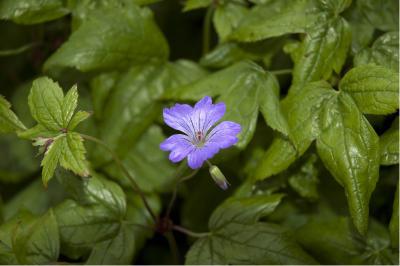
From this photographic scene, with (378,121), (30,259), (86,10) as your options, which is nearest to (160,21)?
(86,10)

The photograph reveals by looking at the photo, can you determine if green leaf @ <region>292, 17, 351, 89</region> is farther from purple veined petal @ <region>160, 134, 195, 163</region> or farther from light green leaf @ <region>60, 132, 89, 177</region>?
light green leaf @ <region>60, 132, 89, 177</region>

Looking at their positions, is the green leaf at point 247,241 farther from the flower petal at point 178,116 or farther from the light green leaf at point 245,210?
the flower petal at point 178,116

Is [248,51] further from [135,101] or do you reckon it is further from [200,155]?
[200,155]

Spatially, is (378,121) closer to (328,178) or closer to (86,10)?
(328,178)

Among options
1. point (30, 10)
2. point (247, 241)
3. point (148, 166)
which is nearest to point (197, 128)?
point (247, 241)

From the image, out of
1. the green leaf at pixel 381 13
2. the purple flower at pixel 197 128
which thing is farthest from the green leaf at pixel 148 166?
the green leaf at pixel 381 13

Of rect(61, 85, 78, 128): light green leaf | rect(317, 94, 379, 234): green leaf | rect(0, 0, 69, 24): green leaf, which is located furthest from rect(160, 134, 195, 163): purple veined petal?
rect(0, 0, 69, 24): green leaf
